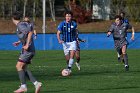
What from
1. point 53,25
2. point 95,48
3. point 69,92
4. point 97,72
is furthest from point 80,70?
point 53,25

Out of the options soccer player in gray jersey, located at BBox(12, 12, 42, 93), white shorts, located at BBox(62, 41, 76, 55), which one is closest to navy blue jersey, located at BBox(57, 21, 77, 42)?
white shorts, located at BBox(62, 41, 76, 55)

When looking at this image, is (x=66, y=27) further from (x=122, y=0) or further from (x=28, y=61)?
(x=122, y=0)

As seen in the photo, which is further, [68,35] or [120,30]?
[120,30]

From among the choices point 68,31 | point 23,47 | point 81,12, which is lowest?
point 81,12

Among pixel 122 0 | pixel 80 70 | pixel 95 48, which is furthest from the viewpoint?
pixel 122 0

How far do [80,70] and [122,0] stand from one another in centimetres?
4122

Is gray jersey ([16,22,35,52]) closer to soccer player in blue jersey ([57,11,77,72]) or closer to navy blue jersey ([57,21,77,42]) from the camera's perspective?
soccer player in blue jersey ([57,11,77,72])

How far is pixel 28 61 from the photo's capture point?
46.3 feet

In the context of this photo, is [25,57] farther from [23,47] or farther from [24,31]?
[24,31]

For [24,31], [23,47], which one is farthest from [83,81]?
[24,31]

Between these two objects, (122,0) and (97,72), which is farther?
(122,0)

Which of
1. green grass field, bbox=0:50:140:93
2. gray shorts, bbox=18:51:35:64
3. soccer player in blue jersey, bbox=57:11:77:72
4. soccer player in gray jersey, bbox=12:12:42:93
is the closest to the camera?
soccer player in gray jersey, bbox=12:12:42:93

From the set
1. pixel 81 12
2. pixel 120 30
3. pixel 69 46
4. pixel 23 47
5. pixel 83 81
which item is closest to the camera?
pixel 23 47

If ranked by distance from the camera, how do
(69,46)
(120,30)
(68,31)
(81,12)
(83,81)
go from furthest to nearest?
(81,12) < (120,30) < (68,31) < (69,46) < (83,81)
